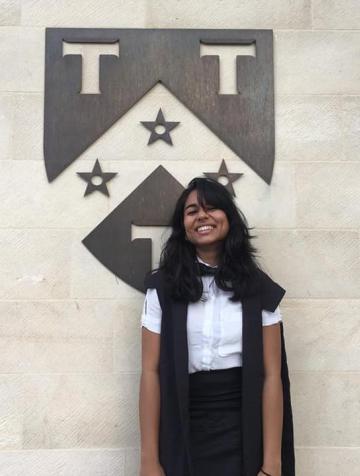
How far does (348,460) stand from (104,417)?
0.88 m

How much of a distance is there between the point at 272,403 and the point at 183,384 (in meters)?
0.26

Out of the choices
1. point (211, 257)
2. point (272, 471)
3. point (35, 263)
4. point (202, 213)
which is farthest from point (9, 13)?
point (272, 471)

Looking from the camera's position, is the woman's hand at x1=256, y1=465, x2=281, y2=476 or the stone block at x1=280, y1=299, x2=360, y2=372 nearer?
the woman's hand at x1=256, y1=465, x2=281, y2=476

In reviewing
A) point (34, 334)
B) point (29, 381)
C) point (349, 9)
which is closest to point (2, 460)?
point (29, 381)

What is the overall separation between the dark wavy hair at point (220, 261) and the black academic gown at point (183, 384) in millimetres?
34

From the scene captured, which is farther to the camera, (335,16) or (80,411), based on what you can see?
(335,16)

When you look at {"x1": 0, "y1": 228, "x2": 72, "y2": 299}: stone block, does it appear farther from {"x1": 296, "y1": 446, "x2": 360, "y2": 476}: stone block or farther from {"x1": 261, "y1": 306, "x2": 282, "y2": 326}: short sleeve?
{"x1": 296, "y1": 446, "x2": 360, "y2": 476}: stone block

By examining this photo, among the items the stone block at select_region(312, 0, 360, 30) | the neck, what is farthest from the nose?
the stone block at select_region(312, 0, 360, 30)

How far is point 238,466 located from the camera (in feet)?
4.83

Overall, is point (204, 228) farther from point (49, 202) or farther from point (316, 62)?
point (316, 62)

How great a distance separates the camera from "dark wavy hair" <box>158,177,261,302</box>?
4.95ft

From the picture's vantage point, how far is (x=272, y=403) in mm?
1483

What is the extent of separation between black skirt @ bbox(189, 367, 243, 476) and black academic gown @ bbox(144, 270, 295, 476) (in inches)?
1.3

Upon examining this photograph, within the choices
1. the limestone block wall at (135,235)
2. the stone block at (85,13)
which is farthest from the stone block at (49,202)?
the stone block at (85,13)
